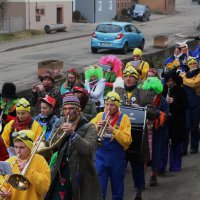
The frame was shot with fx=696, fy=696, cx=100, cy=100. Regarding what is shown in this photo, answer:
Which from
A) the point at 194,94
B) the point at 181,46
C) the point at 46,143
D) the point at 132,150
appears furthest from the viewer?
the point at 181,46

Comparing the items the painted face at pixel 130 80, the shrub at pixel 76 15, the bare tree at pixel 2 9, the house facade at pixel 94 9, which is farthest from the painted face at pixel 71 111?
the house facade at pixel 94 9

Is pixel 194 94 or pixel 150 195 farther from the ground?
pixel 194 94

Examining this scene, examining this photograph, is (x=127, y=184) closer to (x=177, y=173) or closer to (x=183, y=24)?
(x=177, y=173)

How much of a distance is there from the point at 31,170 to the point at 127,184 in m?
4.57

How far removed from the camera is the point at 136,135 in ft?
32.8

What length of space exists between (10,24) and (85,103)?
3494cm

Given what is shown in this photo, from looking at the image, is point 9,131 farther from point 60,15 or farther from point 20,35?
point 60,15

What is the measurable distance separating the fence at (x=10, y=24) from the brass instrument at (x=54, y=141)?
3592 centimetres

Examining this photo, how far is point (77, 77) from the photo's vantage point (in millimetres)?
12203

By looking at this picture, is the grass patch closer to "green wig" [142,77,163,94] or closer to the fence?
the fence

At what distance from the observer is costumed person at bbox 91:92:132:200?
9023 mm

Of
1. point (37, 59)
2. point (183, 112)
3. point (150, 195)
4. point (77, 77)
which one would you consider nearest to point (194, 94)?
point (183, 112)

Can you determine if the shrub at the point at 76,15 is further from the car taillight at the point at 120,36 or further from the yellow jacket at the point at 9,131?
the yellow jacket at the point at 9,131

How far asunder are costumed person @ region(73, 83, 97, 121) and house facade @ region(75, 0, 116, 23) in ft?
157
